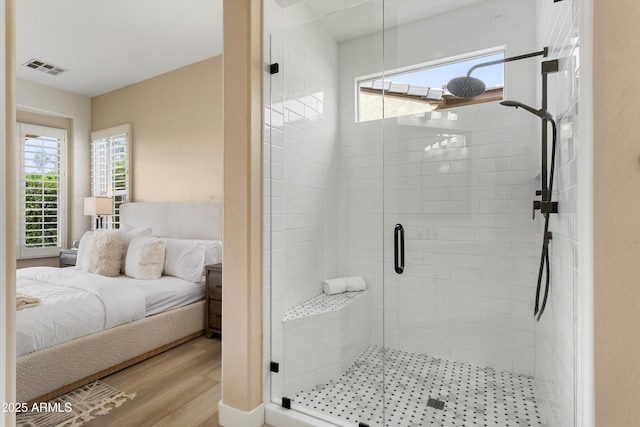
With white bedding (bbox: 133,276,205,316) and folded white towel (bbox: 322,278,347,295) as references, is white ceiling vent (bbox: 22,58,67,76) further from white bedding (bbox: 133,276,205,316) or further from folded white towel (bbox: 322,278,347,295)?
folded white towel (bbox: 322,278,347,295)

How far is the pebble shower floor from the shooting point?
5.62 feet

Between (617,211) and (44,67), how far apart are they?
5489 millimetres

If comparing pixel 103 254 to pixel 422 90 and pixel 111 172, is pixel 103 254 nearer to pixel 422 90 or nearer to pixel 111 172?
pixel 111 172

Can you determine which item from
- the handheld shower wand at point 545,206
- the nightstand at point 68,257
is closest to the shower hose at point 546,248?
the handheld shower wand at point 545,206

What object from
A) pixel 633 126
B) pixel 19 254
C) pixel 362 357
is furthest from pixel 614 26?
pixel 19 254

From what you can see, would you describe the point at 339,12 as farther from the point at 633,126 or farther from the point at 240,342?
the point at 240,342

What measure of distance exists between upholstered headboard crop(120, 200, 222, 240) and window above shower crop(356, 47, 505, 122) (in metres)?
2.20

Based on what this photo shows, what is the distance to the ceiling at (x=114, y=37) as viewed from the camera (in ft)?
9.33

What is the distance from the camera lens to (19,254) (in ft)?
14.0

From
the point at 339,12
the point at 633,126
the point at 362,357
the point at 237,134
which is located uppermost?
the point at 339,12

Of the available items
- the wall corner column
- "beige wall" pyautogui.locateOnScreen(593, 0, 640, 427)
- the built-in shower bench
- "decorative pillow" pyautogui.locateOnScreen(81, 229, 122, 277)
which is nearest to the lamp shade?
"decorative pillow" pyautogui.locateOnScreen(81, 229, 122, 277)

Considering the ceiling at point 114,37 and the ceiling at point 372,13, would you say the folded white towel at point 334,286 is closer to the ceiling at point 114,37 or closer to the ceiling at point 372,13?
the ceiling at point 372,13

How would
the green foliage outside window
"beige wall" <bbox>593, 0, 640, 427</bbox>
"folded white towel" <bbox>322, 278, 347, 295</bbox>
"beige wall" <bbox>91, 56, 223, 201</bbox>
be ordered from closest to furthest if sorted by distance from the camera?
"beige wall" <bbox>593, 0, 640, 427</bbox> < "folded white towel" <bbox>322, 278, 347, 295</bbox> < "beige wall" <bbox>91, 56, 223, 201</bbox> < the green foliage outside window

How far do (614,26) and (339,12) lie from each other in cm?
146
